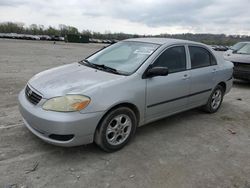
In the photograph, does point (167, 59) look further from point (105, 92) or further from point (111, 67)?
point (105, 92)

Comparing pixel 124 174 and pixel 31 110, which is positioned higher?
pixel 31 110

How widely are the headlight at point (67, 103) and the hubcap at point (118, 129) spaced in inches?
21.3

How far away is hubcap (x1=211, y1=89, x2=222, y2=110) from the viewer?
5.76 m

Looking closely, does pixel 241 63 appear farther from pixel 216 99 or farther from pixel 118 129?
pixel 118 129

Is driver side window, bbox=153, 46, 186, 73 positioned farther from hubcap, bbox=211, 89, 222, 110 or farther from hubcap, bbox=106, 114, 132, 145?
hubcap, bbox=211, 89, 222, 110

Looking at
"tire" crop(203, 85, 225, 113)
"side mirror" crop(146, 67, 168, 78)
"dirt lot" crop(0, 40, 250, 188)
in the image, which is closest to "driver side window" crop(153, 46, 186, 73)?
"side mirror" crop(146, 67, 168, 78)

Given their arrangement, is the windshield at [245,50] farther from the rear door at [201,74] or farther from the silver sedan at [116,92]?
the silver sedan at [116,92]

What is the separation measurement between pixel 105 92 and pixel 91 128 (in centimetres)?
51

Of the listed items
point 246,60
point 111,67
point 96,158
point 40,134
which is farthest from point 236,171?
point 246,60

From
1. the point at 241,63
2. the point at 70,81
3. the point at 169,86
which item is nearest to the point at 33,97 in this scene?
the point at 70,81

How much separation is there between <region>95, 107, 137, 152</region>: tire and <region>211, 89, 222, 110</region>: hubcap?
8.38ft

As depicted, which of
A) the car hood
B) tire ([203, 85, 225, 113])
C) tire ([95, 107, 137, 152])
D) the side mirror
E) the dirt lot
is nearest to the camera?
the dirt lot

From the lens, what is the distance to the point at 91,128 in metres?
3.41

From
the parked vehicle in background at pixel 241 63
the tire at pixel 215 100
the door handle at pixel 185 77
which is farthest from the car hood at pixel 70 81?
the parked vehicle in background at pixel 241 63
